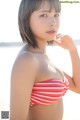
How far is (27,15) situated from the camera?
138 cm

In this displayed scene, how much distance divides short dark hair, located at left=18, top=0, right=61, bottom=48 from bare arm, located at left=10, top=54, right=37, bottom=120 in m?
0.14

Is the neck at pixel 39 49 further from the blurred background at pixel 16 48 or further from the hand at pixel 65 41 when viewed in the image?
the hand at pixel 65 41

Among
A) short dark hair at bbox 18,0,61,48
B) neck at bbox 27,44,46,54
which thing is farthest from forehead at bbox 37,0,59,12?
neck at bbox 27,44,46,54

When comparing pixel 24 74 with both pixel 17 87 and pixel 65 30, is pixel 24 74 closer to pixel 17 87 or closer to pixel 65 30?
pixel 17 87

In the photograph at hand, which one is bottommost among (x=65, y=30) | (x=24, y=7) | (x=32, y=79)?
(x=65, y=30)

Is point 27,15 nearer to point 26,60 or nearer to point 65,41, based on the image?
point 26,60

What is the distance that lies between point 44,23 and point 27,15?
0.26ft

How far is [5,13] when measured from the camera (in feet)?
40.9

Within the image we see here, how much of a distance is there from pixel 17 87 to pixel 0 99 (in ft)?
8.49

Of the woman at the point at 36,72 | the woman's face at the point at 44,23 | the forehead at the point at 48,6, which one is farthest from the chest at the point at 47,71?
the forehead at the point at 48,6

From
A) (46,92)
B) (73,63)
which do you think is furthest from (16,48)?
(46,92)

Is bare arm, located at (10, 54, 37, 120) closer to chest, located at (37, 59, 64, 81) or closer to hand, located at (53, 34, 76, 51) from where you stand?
chest, located at (37, 59, 64, 81)

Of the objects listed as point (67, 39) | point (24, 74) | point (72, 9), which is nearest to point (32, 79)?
point (24, 74)

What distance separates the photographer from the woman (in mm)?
1289
